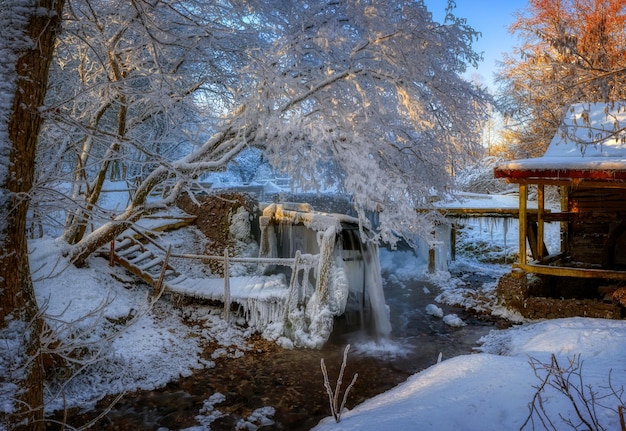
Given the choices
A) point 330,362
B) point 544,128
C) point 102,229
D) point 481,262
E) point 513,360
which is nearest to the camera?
point 513,360

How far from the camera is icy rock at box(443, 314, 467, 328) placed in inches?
429

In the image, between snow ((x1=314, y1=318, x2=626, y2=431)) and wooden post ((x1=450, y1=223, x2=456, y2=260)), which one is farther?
wooden post ((x1=450, y1=223, x2=456, y2=260))

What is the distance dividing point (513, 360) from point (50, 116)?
550 cm

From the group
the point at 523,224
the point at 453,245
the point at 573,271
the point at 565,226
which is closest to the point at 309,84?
the point at 523,224

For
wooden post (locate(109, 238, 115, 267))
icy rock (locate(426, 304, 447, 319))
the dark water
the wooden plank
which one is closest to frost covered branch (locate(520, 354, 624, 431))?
the dark water

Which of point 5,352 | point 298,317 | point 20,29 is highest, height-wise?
point 20,29

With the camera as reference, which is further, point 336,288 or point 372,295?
point 372,295

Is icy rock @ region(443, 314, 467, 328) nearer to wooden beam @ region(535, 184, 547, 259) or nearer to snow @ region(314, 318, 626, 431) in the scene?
wooden beam @ region(535, 184, 547, 259)

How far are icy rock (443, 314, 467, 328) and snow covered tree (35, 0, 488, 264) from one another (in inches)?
121

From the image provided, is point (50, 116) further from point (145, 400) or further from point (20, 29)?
point (145, 400)

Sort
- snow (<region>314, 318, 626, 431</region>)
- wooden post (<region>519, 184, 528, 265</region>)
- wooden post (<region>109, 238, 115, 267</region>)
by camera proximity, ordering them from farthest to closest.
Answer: wooden post (<region>519, 184, 528, 265</region>) < wooden post (<region>109, 238, 115, 267</region>) < snow (<region>314, 318, 626, 431</region>)

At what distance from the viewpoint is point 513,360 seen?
528 centimetres

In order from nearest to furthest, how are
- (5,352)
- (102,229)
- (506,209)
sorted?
1. (5,352)
2. (102,229)
3. (506,209)

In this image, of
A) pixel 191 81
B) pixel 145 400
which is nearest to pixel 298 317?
pixel 145 400
